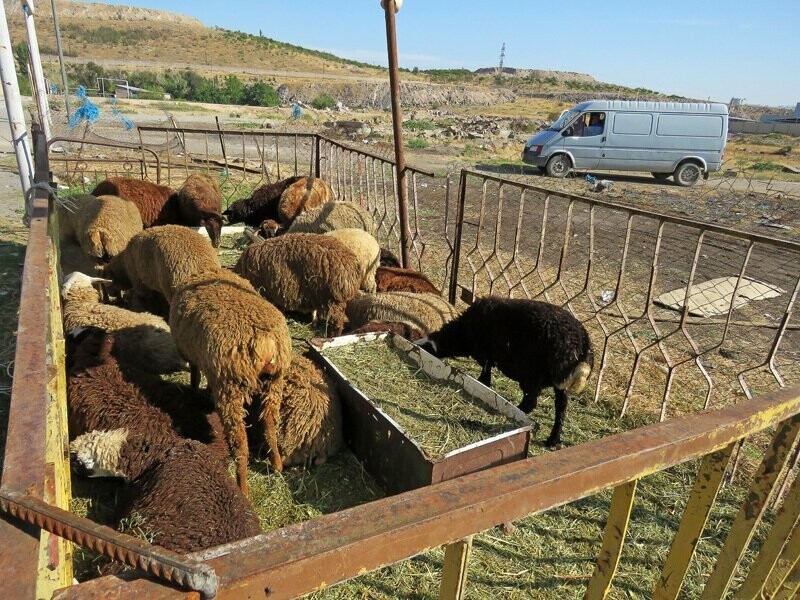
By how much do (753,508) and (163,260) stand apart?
5.28 metres

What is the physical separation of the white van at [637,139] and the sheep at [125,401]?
19.8m

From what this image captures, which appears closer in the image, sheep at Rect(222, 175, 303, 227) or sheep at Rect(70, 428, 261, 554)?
sheep at Rect(70, 428, 261, 554)

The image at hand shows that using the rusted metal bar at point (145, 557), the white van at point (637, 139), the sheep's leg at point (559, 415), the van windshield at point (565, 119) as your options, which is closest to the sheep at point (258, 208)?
the sheep's leg at point (559, 415)

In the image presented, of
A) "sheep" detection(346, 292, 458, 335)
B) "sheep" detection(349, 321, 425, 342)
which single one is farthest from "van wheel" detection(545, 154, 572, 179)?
"sheep" detection(349, 321, 425, 342)

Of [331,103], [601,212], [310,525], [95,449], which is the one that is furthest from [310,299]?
[331,103]

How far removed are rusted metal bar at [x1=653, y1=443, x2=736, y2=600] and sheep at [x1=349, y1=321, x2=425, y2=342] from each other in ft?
12.2

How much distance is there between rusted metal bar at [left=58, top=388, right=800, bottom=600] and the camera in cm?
88

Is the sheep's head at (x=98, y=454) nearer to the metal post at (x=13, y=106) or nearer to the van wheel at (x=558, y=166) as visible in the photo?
the metal post at (x=13, y=106)

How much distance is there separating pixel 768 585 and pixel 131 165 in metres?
16.5

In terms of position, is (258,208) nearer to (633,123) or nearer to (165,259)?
(165,259)

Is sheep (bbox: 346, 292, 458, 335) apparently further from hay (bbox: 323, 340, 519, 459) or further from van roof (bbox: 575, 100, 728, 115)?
van roof (bbox: 575, 100, 728, 115)

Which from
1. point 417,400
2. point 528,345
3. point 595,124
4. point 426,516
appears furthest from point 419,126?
point 426,516

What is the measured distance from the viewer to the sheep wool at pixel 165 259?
5363 mm

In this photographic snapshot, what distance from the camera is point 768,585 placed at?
204 cm
